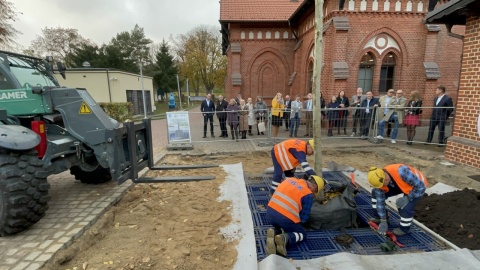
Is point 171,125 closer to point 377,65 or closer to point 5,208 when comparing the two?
point 5,208

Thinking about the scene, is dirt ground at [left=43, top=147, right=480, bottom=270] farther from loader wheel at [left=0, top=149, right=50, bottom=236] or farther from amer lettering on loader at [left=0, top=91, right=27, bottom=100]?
amer lettering on loader at [left=0, top=91, right=27, bottom=100]

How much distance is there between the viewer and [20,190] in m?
3.06

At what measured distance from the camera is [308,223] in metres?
3.71

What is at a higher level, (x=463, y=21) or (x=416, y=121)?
(x=463, y=21)

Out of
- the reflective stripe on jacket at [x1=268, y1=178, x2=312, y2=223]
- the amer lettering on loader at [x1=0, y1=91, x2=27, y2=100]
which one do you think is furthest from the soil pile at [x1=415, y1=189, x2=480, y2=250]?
the amer lettering on loader at [x1=0, y1=91, x2=27, y2=100]

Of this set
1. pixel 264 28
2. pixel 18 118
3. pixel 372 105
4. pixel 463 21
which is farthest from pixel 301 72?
pixel 18 118

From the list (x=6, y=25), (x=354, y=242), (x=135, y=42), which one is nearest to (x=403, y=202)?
(x=354, y=242)

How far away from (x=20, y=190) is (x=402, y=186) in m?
4.61

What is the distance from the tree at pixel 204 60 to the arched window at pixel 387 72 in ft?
108

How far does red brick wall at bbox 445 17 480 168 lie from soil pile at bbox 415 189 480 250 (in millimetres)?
2273

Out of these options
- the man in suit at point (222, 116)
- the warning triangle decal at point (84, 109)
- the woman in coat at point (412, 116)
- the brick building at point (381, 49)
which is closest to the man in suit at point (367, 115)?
the woman in coat at point (412, 116)

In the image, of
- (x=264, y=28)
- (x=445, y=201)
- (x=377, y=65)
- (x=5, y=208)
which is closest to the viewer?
(x=5, y=208)

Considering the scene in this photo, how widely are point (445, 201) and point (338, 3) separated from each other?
9.15m

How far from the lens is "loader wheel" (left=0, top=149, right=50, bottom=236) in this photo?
3.02 m
